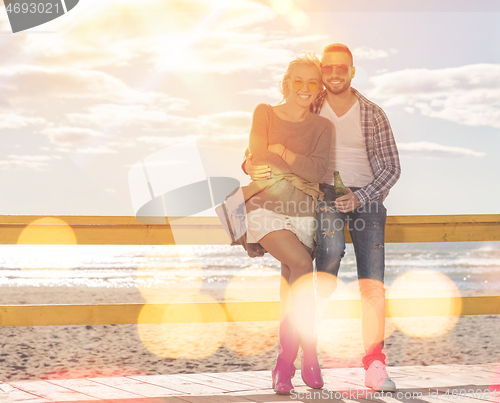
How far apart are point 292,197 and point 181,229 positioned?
0.74 meters

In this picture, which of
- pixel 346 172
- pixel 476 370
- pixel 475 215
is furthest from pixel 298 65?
pixel 476 370

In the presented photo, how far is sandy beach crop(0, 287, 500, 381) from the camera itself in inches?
150

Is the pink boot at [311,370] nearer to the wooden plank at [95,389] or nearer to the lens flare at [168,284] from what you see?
the wooden plank at [95,389]

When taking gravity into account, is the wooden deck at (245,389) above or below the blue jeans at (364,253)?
below

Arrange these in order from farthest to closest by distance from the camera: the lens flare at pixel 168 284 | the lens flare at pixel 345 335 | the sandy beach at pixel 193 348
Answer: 1. the lens flare at pixel 168 284
2. the sandy beach at pixel 193 348
3. the lens flare at pixel 345 335

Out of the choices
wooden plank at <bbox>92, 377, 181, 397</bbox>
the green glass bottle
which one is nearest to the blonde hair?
the green glass bottle

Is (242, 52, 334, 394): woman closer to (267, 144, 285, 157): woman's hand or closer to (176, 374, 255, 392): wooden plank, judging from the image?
(267, 144, 285, 157): woman's hand

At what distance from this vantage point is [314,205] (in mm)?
2502

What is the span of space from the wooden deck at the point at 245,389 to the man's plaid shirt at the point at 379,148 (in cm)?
100

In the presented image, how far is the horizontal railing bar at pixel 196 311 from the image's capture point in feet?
8.50

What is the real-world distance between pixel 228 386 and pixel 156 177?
51.3 inches

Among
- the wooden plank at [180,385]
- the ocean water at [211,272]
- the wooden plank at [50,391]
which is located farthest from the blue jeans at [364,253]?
the ocean water at [211,272]

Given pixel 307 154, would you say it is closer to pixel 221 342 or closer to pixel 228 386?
pixel 228 386

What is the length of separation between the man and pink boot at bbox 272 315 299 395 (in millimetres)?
276
